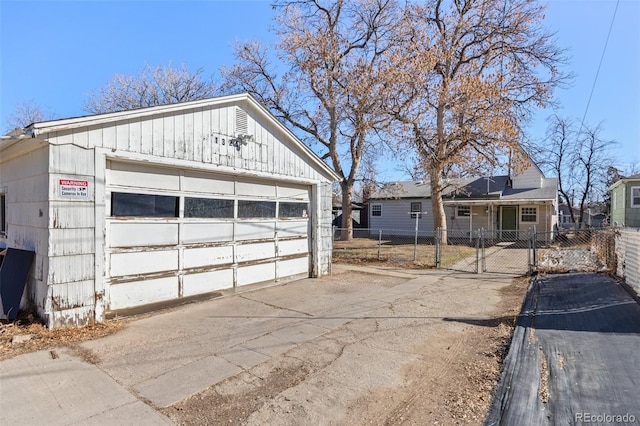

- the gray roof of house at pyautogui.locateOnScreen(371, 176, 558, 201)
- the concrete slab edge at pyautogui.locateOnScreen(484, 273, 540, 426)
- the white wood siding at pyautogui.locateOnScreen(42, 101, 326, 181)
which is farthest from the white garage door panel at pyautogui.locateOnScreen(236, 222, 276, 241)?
the gray roof of house at pyautogui.locateOnScreen(371, 176, 558, 201)

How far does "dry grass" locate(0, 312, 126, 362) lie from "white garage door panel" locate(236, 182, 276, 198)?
3580 millimetres

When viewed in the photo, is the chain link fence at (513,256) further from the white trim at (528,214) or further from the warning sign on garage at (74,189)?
the warning sign on garage at (74,189)

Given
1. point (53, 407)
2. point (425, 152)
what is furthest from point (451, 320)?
point (425, 152)

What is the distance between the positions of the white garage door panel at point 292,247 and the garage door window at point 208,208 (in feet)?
6.10

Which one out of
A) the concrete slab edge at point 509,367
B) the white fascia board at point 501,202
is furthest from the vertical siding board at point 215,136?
the white fascia board at point 501,202

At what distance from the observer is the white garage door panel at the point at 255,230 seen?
783 cm

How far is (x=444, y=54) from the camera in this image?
674 inches

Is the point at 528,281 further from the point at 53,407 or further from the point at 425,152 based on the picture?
the point at 53,407

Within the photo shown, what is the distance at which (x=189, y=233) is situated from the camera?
6.80 meters

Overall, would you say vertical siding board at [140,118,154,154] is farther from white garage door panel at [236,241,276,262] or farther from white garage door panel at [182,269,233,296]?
white garage door panel at [236,241,276,262]

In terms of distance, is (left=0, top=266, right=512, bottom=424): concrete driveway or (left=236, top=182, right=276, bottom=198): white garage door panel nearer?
(left=0, top=266, right=512, bottom=424): concrete driveway

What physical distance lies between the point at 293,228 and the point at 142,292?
4.15 meters

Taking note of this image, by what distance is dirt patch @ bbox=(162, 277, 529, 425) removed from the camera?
3.09m

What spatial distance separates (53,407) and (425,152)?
15.5 meters
